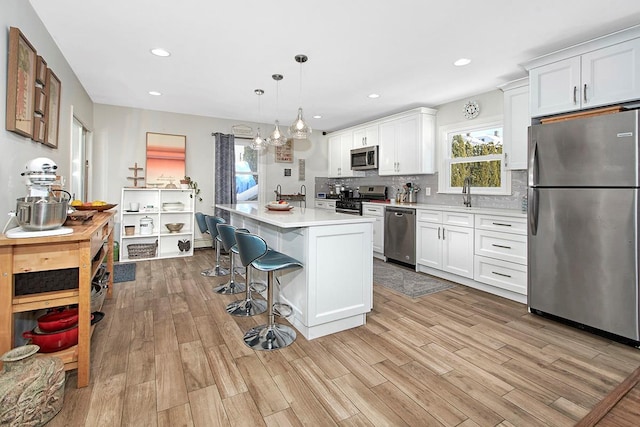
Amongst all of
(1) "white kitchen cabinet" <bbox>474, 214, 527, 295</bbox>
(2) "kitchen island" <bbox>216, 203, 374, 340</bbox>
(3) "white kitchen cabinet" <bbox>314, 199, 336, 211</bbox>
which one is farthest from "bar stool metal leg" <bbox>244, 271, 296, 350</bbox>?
(3) "white kitchen cabinet" <bbox>314, 199, 336, 211</bbox>

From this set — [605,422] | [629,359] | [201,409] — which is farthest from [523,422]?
[201,409]

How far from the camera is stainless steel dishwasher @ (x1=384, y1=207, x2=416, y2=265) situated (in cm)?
459

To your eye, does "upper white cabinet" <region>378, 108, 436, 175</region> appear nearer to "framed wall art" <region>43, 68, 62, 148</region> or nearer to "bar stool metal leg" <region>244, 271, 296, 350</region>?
"bar stool metal leg" <region>244, 271, 296, 350</region>

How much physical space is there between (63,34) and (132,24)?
0.77 m

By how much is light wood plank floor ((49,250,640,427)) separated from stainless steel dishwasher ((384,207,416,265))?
155 cm

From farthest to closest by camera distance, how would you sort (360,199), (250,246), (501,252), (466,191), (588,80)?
(360,199) → (466,191) → (501,252) → (588,80) → (250,246)

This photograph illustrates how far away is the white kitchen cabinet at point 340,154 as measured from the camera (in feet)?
21.2

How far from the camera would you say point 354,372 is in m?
2.08

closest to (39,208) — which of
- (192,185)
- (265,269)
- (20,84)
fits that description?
(20,84)

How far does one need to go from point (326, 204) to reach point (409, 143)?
2.27 m

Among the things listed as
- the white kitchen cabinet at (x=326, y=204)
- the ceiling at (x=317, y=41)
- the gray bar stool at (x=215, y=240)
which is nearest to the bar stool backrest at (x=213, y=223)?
the gray bar stool at (x=215, y=240)

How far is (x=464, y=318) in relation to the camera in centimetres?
296

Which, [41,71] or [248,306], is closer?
[41,71]

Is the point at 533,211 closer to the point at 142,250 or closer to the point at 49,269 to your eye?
the point at 49,269
